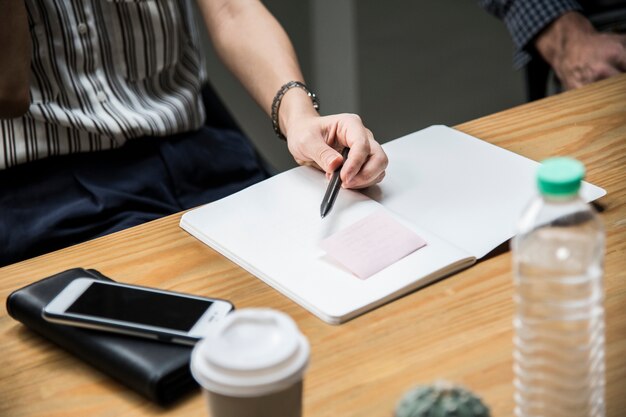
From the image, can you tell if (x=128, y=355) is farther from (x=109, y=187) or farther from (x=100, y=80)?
(x=100, y=80)

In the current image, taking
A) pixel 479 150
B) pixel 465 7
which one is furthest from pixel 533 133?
pixel 465 7

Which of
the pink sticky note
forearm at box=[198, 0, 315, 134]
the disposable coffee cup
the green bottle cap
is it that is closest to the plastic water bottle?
the green bottle cap

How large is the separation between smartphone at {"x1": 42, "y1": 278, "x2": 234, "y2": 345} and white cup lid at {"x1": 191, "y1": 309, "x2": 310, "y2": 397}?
177mm

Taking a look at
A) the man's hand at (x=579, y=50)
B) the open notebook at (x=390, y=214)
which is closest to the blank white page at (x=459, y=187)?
the open notebook at (x=390, y=214)

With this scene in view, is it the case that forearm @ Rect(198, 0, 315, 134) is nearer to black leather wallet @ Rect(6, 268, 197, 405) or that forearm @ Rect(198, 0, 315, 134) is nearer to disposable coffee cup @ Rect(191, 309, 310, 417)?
black leather wallet @ Rect(6, 268, 197, 405)

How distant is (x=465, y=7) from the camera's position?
2.78 metres

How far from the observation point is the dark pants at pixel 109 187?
1216 mm

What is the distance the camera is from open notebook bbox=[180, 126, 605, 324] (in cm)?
90

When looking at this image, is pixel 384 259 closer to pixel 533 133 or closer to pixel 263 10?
pixel 533 133

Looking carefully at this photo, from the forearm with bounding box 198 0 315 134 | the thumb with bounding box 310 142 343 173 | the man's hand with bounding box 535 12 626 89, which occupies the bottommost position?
the man's hand with bounding box 535 12 626 89

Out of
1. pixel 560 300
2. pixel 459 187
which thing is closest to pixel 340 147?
pixel 459 187

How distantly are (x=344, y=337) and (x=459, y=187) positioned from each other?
0.33 metres

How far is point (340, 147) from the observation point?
3.81ft

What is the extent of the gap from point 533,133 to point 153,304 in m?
0.66
